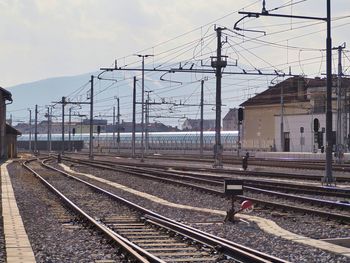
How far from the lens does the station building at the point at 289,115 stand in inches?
2904

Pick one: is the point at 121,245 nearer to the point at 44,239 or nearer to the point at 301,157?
the point at 44,239

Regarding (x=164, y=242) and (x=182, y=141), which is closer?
(x=164, y=242)

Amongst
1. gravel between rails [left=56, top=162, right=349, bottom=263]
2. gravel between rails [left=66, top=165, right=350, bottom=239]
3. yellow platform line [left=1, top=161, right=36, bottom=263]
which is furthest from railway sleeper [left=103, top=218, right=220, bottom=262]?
yellow platform line [left=1, top=161, right=36, bottom=263]

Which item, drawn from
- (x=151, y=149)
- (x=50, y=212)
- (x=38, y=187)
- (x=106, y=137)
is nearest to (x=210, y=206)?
(x=50, y=212)

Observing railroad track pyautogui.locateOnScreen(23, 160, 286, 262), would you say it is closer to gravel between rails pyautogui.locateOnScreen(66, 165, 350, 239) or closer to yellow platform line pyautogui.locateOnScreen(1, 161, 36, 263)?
yellow platform line pyautogui.locateOnScreen(1, 161, 36, 263)

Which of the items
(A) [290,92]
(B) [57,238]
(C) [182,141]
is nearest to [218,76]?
(B) [57,238]

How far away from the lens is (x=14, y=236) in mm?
12781

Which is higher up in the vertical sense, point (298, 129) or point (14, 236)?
point (298, 129)

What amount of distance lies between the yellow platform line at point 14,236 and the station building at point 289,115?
154ft

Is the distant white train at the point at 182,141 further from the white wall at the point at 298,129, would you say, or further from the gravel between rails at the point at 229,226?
the gravel between rails at the point at 229,226

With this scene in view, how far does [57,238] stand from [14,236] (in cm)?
86

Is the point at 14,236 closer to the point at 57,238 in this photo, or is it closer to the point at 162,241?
the point at 57,238

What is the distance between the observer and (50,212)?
17422 millimetres

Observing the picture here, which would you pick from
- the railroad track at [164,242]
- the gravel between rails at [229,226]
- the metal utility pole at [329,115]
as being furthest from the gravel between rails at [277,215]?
the metal utility pole at [329,115]
